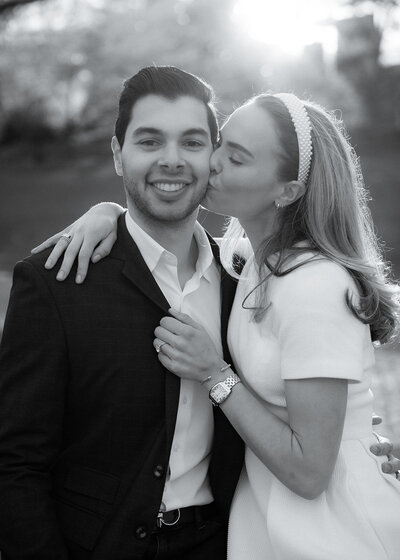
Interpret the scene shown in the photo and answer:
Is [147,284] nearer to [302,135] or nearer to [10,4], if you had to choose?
[302,135]

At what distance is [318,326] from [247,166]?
0.85 meters

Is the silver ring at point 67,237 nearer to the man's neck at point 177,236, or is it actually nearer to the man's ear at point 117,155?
the man's neck at point 177,236

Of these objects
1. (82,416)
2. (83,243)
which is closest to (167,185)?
(83,243)

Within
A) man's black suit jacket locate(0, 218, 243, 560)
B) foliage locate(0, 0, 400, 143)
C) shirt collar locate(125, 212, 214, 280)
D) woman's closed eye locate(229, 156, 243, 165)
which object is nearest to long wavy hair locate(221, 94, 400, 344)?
woman's closed eye locate(229, 156, 243, 165)

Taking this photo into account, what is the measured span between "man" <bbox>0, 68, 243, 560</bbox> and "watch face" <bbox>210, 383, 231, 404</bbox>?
15cm

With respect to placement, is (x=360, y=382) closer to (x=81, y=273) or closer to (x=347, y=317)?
(x=347, y=317)

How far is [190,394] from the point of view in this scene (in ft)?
9.64

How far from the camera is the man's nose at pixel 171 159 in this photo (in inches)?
121

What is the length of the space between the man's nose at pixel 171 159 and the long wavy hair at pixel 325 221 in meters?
0.41

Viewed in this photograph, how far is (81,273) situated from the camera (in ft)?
9.23

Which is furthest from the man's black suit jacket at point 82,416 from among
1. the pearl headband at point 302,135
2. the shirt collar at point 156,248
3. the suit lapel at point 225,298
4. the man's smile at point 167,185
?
the pearl headband at point 302,135

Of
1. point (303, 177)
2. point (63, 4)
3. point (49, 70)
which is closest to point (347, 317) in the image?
point (303, 177)

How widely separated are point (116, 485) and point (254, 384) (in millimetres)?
655

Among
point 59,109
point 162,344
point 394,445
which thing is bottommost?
point 394,445
